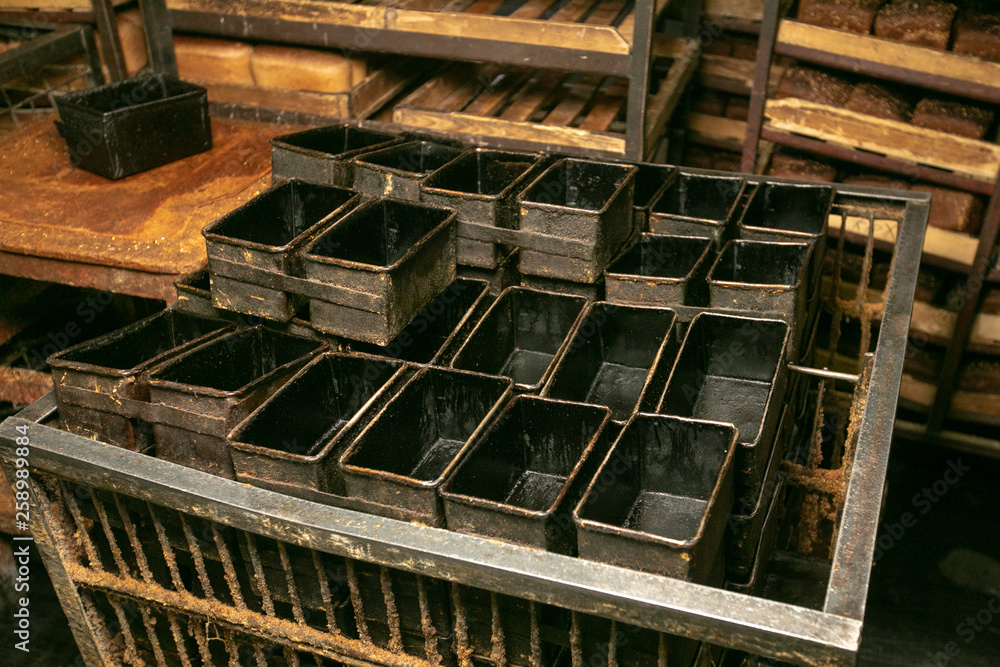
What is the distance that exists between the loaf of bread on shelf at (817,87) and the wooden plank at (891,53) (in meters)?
0.18

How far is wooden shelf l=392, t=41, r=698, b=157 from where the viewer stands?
12.0 feet

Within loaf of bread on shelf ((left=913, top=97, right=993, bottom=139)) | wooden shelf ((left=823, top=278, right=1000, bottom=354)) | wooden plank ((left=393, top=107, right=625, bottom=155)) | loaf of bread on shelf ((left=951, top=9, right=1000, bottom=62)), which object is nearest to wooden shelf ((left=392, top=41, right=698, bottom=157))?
wooden plank ((left=393, top=107, right=625, bottom=155))

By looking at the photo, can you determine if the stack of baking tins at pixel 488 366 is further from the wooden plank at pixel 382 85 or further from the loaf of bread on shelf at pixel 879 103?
the loaf of bread on shelf at pixel 879 103

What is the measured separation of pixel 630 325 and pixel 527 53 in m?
1.42

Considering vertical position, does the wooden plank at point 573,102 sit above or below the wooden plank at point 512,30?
below

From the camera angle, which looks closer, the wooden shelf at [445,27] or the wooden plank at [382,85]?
the wooden shelf at [445,27]

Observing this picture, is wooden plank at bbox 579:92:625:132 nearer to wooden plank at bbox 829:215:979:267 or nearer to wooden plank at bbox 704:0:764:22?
wooden plank at bbox 829:215:979:267

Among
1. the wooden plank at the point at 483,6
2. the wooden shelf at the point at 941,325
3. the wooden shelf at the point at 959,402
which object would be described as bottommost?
the wooden shelf at the point at 959,402

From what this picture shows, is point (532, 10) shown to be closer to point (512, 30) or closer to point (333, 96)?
point (512, 30)

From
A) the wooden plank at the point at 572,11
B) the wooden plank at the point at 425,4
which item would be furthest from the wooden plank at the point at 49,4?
the wooden plank at the point at 572,11

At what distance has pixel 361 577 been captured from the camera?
209 centimetres

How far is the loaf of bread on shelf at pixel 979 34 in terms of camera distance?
3.70 metres

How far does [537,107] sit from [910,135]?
65.1 inches

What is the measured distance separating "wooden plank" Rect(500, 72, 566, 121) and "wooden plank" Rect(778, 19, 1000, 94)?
1.05 meters
